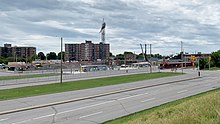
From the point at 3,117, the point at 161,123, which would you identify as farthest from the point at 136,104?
the point at 161,123

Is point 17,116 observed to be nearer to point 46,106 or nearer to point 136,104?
point 46,106

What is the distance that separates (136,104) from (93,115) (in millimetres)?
5621

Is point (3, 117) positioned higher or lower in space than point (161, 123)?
lower

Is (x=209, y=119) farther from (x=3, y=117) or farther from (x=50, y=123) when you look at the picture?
(x=3, y=117)

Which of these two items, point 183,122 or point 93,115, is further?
point 93,115

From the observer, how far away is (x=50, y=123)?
15.9 metres

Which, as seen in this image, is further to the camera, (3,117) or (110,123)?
(3,117)

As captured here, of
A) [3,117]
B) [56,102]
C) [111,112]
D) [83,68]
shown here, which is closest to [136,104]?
[111,112]

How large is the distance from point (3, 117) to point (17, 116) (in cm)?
83

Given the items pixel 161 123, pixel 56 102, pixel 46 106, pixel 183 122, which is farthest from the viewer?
pixel 56 102

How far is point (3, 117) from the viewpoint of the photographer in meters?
18.5

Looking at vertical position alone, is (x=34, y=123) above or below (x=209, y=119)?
below

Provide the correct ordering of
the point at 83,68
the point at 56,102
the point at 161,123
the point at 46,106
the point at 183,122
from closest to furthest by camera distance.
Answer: the point at 183,122, the point at 161,123, the point at 46,106, the point at 56,102, the point at 83,68

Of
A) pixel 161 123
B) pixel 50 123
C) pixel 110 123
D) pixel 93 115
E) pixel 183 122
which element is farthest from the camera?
pixel 93 115
